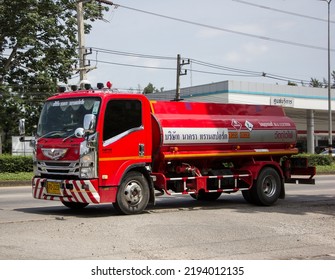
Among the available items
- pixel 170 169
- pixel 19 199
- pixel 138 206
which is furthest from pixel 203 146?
pixel 19 199

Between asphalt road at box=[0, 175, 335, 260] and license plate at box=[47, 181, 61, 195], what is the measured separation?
528 mm

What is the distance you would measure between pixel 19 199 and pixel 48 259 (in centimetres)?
886

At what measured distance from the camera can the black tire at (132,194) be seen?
1130 centimetres

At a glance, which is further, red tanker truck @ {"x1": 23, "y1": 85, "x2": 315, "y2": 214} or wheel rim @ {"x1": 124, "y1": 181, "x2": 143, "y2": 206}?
wheel rim @ {"x1": 124, "y1": 181, "x2": 143, "y2": 206}

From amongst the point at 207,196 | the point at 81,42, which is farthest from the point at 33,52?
the point at 207,196

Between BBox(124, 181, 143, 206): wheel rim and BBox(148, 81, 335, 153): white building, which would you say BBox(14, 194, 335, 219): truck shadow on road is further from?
BBox(148, 81, 335, 153): white building

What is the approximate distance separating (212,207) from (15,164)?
14.2m

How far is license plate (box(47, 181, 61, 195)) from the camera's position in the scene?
36.3 ft

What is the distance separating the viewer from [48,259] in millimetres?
7246

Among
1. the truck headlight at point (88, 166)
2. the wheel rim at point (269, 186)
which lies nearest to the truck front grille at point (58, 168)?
the truck headlight at point (88, 166)

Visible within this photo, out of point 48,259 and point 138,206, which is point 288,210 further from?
point 48,259

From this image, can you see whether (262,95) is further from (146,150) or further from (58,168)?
(58,168)

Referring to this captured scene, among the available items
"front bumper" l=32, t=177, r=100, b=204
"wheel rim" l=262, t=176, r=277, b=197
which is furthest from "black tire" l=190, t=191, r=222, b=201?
"front bumper" l=32, t=177, r=100, b=204

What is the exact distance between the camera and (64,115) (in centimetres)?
1129
